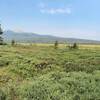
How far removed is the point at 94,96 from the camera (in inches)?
601

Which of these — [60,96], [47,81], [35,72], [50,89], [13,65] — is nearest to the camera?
[60,96]

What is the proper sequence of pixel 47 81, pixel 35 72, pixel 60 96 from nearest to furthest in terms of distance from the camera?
pixel 60 96
pixel 47 81
pixel 35 72

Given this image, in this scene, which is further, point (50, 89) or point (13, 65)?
point (13, 65)

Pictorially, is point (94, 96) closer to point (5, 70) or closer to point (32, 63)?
point (5, 70)

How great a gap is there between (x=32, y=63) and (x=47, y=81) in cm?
1250

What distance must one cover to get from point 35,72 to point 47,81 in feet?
26.3

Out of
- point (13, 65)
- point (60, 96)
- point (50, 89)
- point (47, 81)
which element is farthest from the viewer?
point (13, 65)

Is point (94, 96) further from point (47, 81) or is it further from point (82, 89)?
point (47, 81)

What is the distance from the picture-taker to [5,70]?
2789 centimetres

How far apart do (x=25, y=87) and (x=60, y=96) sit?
2.82 m

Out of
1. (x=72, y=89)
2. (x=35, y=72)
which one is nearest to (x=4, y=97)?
(x=72, y=89)

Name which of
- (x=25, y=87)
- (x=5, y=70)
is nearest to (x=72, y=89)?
(x=25, y=87)

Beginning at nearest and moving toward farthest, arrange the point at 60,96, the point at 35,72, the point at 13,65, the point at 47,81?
the point at 60,96 < the point at 47,81 < the point at 35,72 < the point at 13,65

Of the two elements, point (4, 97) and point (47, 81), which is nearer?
point (4, 97)
